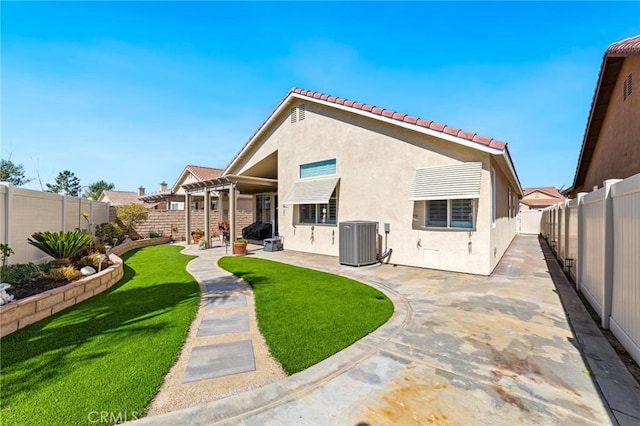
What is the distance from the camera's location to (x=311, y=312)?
6.51m

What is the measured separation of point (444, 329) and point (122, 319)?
6.85m

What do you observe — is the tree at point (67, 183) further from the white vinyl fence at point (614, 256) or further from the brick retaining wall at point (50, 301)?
the white vinyl fence at point (614, 256)

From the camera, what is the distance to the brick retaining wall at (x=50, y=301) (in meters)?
5.43

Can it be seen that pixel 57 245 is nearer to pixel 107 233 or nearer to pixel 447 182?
pixel 107 233

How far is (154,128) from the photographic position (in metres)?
19.4

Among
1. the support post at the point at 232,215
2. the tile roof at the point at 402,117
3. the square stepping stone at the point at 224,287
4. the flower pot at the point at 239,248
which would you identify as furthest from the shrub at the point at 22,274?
the tile roof at the point at 402,117

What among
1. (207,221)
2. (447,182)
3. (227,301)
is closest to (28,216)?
(227,301)

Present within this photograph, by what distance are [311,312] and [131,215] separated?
19.7 metres

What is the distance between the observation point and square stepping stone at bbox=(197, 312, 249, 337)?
566 centimetres

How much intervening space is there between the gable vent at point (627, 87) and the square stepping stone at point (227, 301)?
A: 1561 centimetres

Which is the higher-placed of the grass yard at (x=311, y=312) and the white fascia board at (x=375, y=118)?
the white fascia board at (x=375, y=118)

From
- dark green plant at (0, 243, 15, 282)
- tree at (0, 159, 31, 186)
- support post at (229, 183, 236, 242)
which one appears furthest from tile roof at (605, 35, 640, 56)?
tree at (0, 159, 31, 186)

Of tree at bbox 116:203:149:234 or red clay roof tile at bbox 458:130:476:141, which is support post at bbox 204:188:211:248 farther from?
red clay roof tile at bbox 458:130:476:141

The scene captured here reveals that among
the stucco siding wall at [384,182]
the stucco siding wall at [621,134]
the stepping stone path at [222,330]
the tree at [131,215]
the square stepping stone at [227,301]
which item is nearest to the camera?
the stepping stone path at [222,330]
